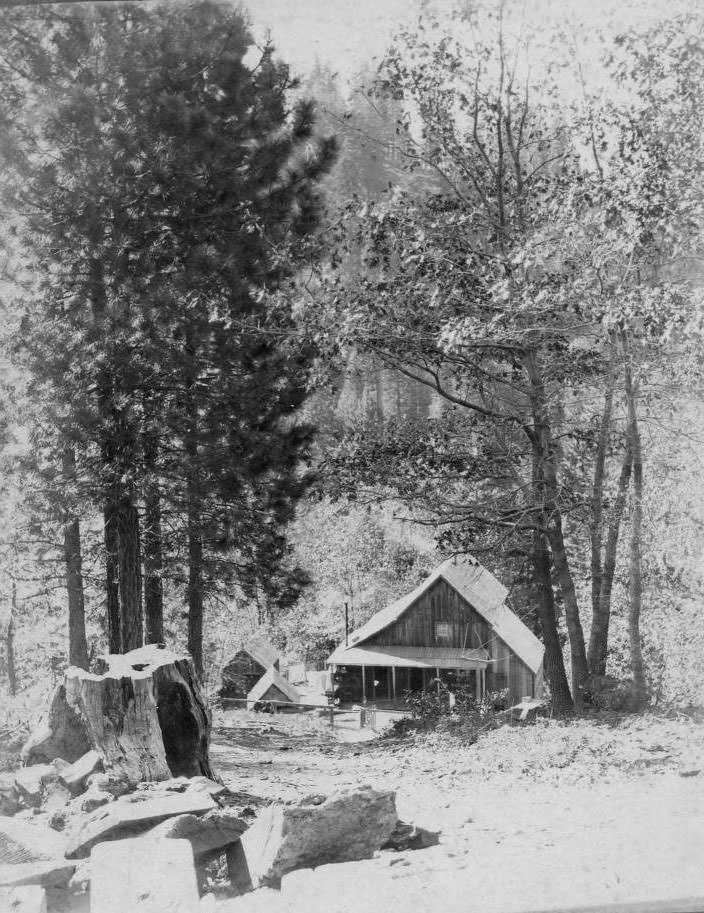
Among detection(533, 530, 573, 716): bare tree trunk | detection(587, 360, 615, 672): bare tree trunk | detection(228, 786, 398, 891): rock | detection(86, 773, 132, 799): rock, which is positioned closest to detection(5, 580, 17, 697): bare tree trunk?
detection(86, 773, 132, 799): rock

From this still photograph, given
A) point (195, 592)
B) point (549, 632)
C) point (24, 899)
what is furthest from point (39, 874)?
point (549, 632)

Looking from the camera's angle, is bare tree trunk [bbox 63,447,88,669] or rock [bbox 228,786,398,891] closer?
rock [bbox 228,786,398,891]

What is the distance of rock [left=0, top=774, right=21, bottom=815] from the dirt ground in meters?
0.64

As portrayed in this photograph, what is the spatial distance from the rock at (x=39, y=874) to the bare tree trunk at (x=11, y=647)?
1356mm

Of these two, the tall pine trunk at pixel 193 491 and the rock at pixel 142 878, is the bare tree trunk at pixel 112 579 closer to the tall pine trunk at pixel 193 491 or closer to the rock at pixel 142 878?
the tall pine trunk at pixel 193 491

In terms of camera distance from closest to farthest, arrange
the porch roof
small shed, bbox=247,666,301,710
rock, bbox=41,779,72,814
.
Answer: rock, bbox=41,779,72,814 → the porch roof → small shed, bbox=247,666,301,710

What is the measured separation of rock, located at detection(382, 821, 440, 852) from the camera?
199 cm

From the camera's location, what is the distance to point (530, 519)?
3252 millimetres

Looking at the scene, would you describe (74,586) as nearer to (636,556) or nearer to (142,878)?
(142,878)

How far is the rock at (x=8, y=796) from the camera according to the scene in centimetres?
219

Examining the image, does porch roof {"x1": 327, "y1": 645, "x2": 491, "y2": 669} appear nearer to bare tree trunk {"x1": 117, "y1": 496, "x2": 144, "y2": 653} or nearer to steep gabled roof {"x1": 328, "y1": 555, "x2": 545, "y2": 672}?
steep gabled roof {"x1": 328, "y1": 555, "x2": 545, "y2": 672}

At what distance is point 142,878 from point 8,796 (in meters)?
0.70

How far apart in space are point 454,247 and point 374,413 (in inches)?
28.9

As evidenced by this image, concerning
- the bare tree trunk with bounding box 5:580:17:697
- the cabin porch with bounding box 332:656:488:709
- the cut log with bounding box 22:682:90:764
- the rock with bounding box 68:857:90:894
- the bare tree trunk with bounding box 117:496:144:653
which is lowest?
the cabin porch with bounding box 332:656:488:709
